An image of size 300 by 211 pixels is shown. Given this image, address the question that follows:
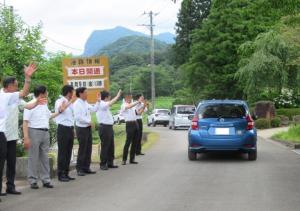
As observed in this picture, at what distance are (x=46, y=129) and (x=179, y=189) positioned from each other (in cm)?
261

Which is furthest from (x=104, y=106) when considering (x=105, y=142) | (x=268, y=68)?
(x=268, y=68)

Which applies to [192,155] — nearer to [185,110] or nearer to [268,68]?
[185,110]

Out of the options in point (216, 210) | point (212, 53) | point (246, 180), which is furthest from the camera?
point (212, 53)

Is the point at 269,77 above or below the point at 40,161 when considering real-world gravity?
above

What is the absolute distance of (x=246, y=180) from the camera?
1169cm

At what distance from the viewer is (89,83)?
16594mm

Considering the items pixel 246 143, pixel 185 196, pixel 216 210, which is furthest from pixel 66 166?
pixel 246 143

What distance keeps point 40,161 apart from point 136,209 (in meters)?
2.98

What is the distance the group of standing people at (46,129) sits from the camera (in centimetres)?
946

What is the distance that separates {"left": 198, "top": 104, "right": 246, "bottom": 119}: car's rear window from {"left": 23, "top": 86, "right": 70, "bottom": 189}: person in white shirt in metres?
5.84

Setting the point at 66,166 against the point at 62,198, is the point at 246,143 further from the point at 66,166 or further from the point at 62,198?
the point at 62,198

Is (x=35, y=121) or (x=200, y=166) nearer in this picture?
(x=35, y=121)

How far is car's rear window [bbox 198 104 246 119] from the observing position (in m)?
15.7

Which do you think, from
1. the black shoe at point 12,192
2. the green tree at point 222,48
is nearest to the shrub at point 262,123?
the green tree at point 222,48
